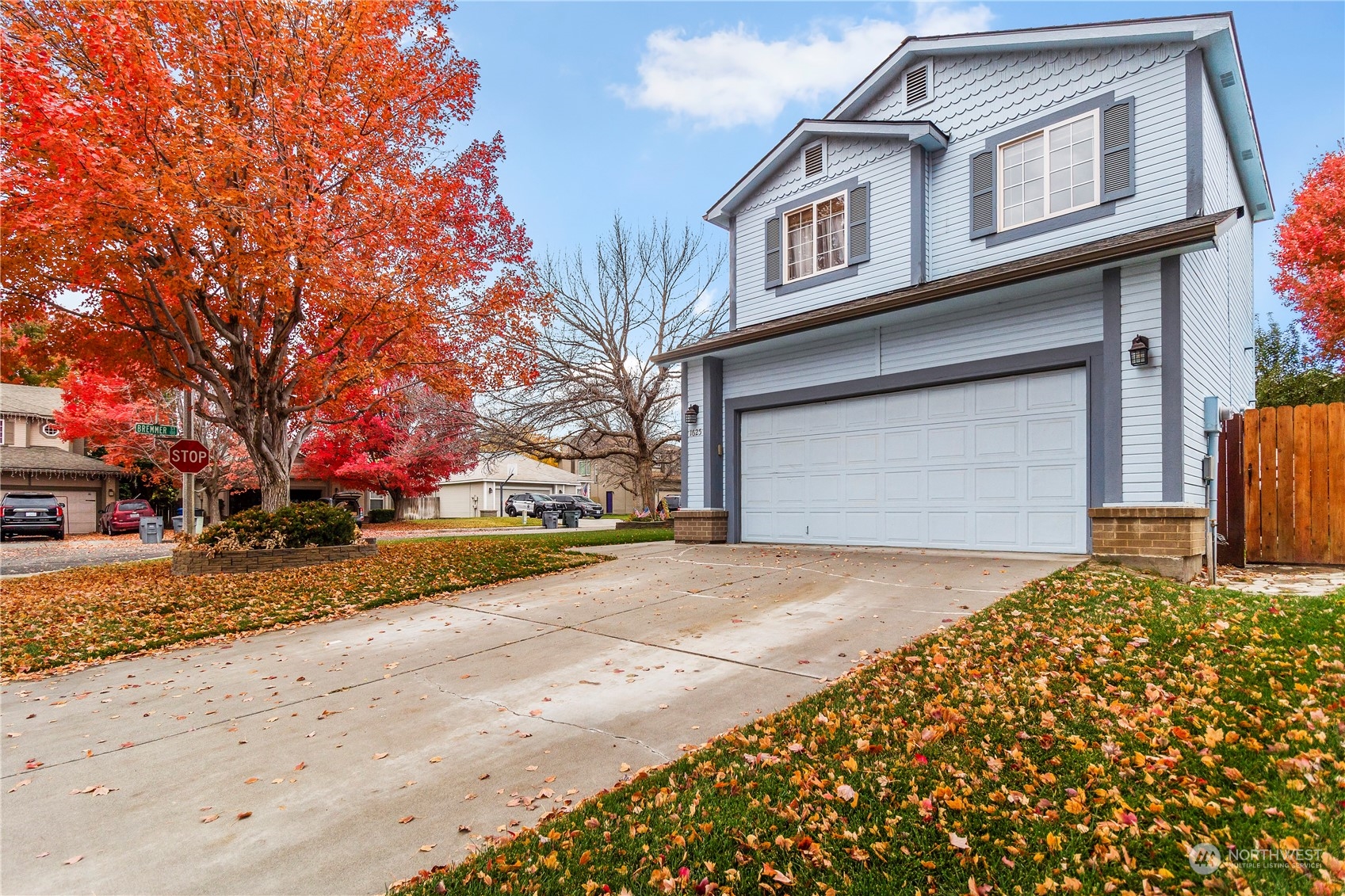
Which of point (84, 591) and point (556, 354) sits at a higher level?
point (556, 354)

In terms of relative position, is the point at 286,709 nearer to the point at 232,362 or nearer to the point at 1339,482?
the point at 232,362

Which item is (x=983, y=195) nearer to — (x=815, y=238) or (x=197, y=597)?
(x=815, y=238)

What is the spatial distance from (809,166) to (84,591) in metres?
12.8

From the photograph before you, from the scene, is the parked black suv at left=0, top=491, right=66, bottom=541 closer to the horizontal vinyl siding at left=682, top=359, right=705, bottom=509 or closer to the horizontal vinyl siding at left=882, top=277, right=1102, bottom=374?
the horizontal vinyl siding at left=682, top=359, right=705, bottom=509

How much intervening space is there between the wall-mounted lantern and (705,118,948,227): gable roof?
452 centimetres

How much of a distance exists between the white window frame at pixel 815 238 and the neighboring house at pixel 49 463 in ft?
95.3

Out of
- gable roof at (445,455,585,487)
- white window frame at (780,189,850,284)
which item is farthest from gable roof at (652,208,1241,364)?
gable roof at (445,455,585,487)

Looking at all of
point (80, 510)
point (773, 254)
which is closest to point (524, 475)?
point (80, 510)

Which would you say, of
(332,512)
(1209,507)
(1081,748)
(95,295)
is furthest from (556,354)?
(1081,748)

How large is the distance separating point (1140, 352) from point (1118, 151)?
2866 millimetres

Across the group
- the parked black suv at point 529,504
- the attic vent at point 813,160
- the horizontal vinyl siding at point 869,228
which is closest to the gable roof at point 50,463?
the parked black suv at point 529,504

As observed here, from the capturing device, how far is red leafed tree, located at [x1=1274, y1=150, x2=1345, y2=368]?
15914 mm

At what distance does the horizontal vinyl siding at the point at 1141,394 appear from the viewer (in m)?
7.74

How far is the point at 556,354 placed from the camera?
19.6 meters
